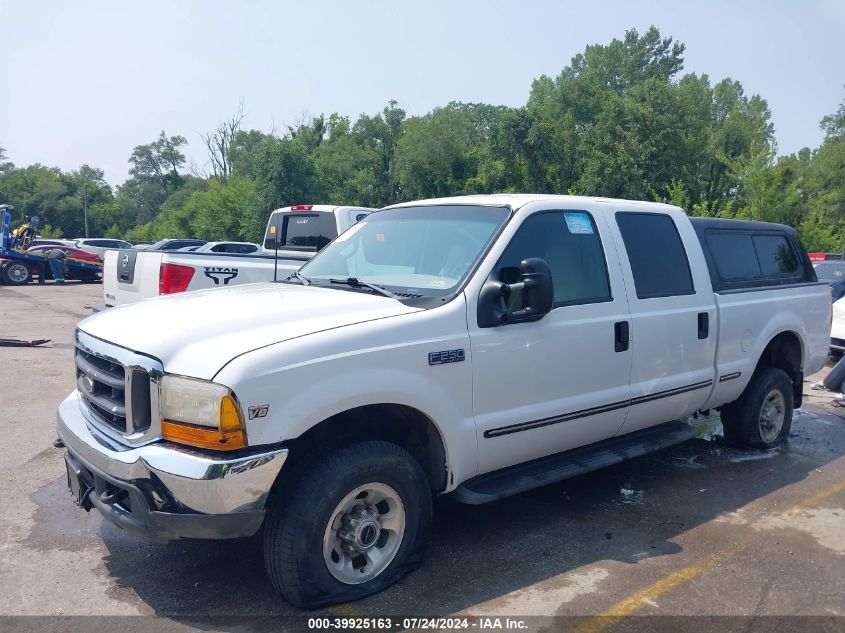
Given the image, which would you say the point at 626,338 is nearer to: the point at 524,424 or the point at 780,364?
the point at 524,424

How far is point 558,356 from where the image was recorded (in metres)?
4.17

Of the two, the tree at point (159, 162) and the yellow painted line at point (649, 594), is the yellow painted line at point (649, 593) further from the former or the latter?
the tree at point (159, 162)

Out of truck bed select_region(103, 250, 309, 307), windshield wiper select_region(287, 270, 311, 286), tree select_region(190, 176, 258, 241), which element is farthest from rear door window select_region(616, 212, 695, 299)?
tree select_region(190, 176, 258, 241)

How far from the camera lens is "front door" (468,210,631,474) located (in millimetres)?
3895

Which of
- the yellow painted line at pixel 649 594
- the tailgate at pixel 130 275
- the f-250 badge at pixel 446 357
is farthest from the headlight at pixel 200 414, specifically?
the tailgate at pixel 130 275

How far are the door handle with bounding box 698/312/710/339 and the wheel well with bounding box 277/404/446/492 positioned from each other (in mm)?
2461

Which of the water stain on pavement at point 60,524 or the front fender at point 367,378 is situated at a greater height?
the front fender at point 367,378

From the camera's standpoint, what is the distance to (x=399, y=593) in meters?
3.60

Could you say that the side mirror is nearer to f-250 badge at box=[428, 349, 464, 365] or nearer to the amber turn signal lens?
f-250 badge at box=[428, 349, 464, 365]

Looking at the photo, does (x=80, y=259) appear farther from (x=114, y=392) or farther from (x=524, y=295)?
(x=524, y=295)

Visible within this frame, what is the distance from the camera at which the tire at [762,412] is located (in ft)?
19.8

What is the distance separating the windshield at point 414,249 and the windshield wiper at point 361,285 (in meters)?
0.07

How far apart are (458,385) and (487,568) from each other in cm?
105

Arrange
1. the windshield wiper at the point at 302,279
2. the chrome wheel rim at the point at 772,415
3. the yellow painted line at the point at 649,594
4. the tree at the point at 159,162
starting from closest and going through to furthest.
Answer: the yellow painted line at the point at 649,594
the windshield wiper at the point at 302,279
the chrome wheel rim at the point at 772,415
the tree at the point at 159,162
